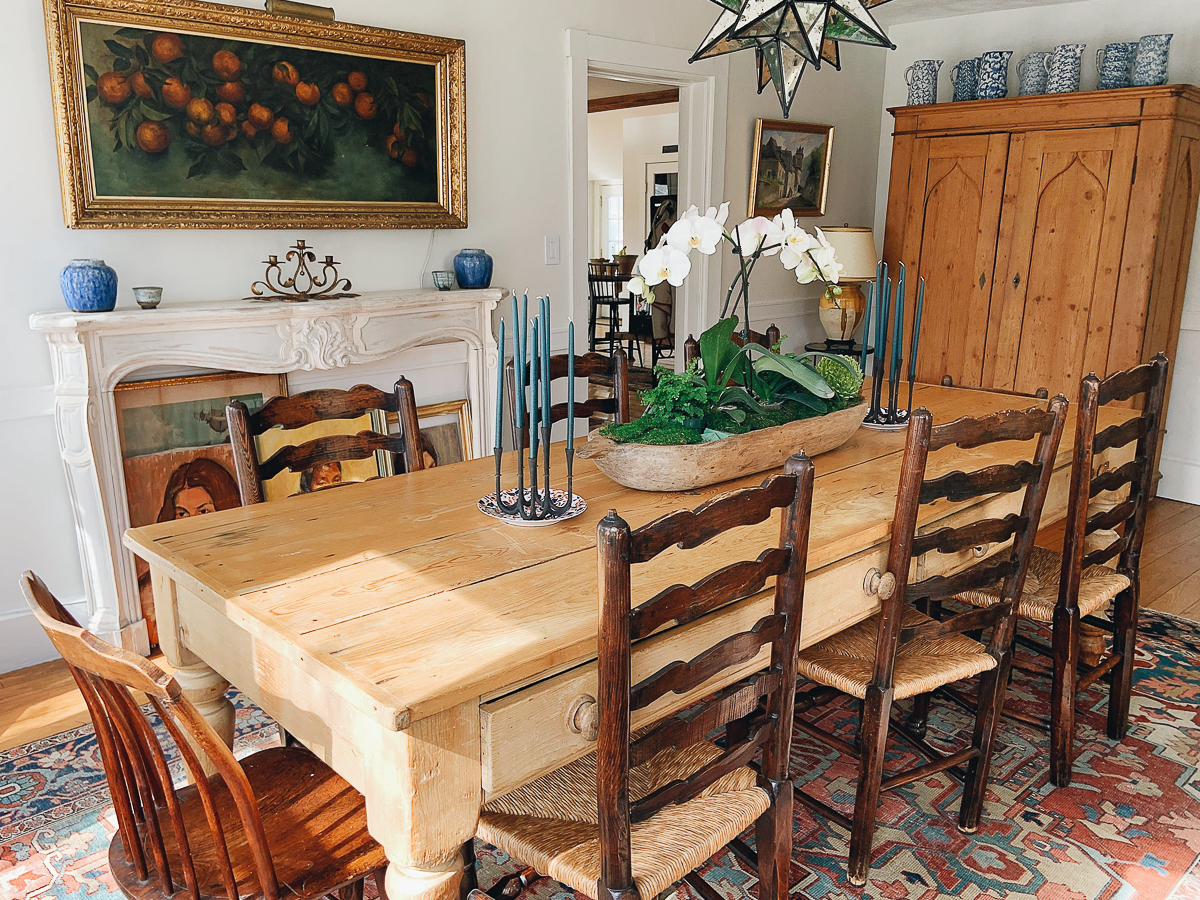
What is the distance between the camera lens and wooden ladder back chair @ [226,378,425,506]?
6.60 ft

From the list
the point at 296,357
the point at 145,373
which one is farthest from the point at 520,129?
the point at 145,373

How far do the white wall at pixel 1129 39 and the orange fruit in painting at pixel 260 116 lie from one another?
387cm

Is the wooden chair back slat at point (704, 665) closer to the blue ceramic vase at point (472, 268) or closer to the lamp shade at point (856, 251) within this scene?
the blue ceramic vase at point (472, 268)

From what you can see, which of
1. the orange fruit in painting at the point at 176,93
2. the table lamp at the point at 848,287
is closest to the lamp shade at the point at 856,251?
the table lamp at the point at 848,287

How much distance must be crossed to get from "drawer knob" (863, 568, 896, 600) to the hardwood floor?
217cm

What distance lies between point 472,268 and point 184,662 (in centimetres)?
221

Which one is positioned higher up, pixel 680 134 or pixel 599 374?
pixel 680 134

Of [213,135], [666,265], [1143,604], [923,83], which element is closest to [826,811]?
[666,265]

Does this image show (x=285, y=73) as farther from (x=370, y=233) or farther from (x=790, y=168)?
(x=790, y=168)

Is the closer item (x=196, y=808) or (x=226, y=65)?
(x=196, y=808)

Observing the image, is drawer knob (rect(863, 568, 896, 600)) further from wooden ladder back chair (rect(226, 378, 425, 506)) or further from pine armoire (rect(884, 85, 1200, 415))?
pine armoire (rect(884, 85, 1200, 415))

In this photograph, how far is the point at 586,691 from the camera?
4.49ft

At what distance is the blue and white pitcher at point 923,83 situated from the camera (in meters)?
4.90

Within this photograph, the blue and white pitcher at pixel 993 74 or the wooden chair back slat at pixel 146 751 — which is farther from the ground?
the blue and white pitcher at pixel 993 74
